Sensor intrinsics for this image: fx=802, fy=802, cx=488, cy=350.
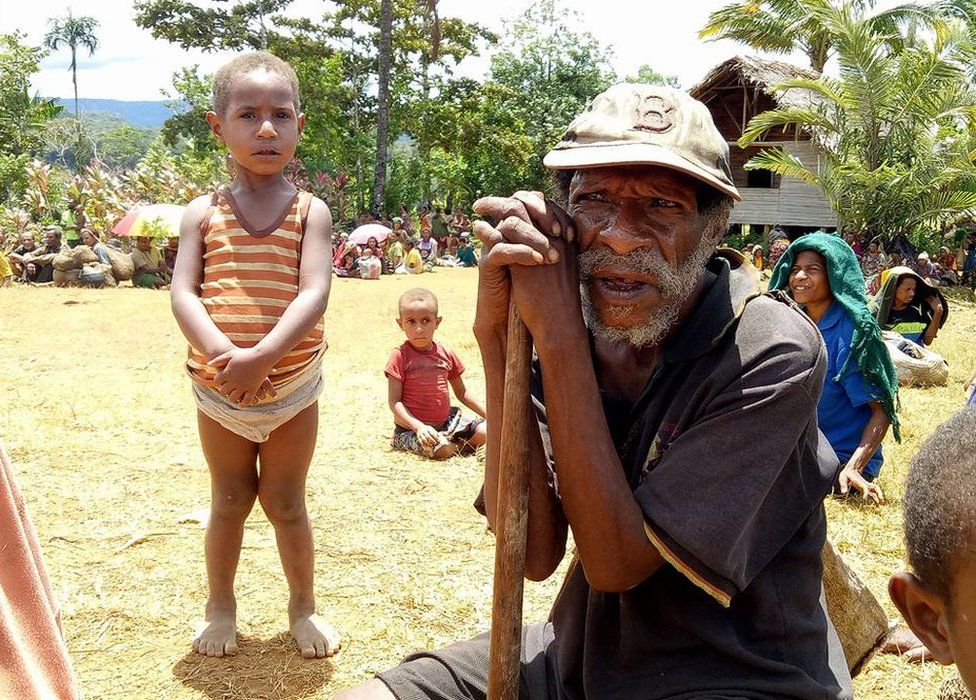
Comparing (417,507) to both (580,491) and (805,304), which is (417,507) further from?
(580,491)

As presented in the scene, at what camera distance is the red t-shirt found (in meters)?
5.50

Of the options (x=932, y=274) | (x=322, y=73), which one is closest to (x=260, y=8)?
(x=322, y=73)

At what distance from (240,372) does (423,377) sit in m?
3.08

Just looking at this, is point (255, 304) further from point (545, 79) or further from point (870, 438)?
point (545, 79)

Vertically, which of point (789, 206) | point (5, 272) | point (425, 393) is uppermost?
point (789, 206)

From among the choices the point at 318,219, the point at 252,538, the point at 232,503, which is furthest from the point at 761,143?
the point at 232,503

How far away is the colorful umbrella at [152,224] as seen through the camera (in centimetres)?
1303

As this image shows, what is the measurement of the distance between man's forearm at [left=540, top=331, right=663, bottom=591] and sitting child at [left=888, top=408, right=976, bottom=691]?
0.47 meters

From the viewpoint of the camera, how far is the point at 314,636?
9.82 ft

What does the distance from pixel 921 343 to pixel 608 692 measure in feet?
23.5

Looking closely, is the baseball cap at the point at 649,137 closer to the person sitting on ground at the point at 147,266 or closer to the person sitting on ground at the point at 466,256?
the person sitting on ground at the point at 147,266

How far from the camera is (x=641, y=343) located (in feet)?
5.79

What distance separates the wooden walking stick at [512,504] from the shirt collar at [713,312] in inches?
12.7

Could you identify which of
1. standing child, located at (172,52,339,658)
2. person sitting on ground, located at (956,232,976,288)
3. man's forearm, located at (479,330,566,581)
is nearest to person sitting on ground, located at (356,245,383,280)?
standing child, located at (172,52,339,658)
